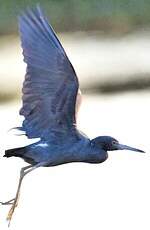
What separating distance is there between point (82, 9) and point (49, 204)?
674cm

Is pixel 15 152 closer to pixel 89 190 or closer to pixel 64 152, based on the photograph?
pixel 64 152

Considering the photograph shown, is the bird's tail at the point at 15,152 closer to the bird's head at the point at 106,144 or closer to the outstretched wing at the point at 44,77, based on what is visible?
the outstretched wing at the point at 44,77

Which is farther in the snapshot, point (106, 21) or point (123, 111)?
point (106, 21)

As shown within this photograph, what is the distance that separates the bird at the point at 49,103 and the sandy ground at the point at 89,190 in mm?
518

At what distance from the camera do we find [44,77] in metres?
6.30

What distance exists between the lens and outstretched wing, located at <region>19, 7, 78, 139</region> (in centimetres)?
628

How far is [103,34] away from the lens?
12.9 meters

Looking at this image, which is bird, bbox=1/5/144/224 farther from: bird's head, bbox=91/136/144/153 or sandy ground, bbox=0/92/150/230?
sandy ground, bbox=0/92/150/230

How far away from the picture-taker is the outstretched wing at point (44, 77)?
6281 mm

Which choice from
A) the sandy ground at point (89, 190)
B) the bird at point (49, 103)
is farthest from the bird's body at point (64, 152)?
the sandy ground at point (89, 190)

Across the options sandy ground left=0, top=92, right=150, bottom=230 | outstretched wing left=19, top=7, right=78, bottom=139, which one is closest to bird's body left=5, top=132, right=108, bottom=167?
outstretched wing left=19, top=7, right=78, bottom=139

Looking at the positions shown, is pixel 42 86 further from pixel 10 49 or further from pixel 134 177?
pixel 10 49

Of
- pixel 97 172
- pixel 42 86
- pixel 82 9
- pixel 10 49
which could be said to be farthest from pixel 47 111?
pixel 82 9

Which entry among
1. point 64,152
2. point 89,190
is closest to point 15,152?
point 64,152
